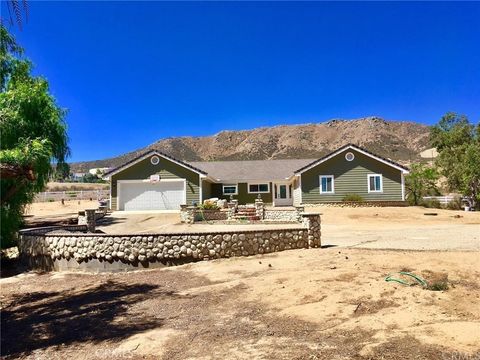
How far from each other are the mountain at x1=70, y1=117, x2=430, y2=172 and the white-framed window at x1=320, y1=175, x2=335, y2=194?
69.4 metres

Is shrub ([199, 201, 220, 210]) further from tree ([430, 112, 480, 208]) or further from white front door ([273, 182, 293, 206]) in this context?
tree ([430, 112, 480, 208])

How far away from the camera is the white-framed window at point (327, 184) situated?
31.2 m

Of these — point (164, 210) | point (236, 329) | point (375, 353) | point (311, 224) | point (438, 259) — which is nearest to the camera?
point (375, 353)

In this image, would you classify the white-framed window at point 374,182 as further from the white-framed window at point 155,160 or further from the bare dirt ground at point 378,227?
the white-framed window at point 155,160

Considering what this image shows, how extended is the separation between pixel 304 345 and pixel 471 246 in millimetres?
8832

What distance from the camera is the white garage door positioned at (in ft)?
102

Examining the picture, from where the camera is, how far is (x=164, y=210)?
101ft

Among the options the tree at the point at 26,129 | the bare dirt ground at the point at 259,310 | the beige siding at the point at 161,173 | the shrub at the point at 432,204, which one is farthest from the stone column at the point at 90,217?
the shrub at the point at 432,204

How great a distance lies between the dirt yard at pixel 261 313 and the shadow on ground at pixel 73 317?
23 millimetres

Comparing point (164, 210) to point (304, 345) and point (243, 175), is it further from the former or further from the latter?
point (304, 345)

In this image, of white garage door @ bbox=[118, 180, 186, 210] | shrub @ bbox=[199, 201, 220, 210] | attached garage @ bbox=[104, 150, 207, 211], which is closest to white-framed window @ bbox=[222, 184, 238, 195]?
attached garage @ bbox=[104, 150, 207, 211]

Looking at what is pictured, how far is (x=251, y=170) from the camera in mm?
37969

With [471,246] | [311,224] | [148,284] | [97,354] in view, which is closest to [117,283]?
[148,284]

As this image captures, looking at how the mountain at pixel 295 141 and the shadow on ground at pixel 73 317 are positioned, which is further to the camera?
the mountain at pixel 295 141
